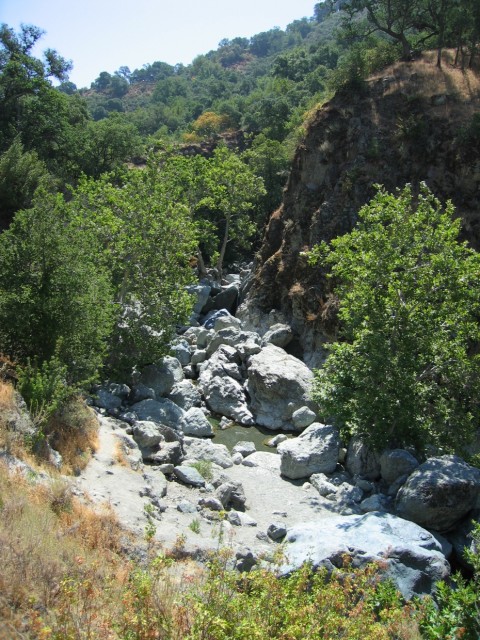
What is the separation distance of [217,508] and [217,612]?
A: 7.69m

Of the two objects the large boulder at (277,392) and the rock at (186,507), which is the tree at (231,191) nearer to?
the large boulder at (277,392)

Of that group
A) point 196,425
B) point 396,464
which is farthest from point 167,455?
point 396,464

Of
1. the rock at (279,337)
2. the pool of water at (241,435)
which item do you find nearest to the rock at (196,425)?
the pool of water at (241,435)

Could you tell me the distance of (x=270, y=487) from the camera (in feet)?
54.5

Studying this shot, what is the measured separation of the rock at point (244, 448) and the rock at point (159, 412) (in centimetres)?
226

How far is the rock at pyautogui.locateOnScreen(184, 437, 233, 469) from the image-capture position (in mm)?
17594

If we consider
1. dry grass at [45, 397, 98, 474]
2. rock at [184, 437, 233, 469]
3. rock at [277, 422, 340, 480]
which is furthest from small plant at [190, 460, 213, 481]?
dry grass at [45, 397, 98, 474]

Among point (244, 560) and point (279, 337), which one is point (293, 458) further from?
point (279, 337)

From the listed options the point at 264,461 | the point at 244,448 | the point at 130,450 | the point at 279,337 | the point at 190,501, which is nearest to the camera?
the point at 190,501

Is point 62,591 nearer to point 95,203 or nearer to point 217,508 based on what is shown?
point 217,508

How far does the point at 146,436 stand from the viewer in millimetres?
16953

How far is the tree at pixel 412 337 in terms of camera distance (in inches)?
633

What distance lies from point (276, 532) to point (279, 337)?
15748mm

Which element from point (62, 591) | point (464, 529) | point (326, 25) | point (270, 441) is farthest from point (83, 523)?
point (326, 25)
